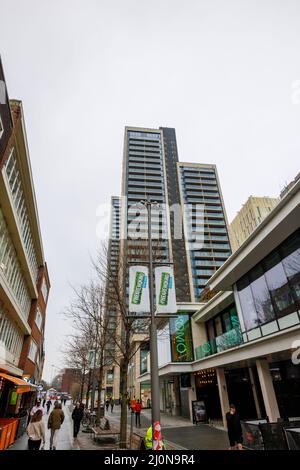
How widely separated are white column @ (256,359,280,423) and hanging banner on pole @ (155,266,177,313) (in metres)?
8.08

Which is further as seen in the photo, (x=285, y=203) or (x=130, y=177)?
(x=130, y=177)

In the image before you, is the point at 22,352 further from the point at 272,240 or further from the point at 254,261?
the point at 272,240

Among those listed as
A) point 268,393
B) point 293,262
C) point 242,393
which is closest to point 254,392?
point 242,393

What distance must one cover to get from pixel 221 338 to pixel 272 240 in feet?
25.5

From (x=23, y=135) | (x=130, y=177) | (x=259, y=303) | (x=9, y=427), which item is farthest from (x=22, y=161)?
(x=130, y=177)

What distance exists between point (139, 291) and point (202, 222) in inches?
3256

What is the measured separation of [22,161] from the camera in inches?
626

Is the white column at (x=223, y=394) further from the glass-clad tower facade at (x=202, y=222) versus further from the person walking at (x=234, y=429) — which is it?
the glass-clad tower facade at (x=202, y=222)

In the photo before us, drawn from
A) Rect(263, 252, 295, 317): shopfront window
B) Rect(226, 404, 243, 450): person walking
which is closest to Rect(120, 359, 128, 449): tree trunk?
Rect(226, 404, 243, 450): person walking

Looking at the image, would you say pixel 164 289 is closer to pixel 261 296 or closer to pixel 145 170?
pixel 261 296

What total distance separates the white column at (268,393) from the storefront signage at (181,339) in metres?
10.3

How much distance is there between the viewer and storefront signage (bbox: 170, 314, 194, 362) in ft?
73.4

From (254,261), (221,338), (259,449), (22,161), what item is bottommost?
(259,449)

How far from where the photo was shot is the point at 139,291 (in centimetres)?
775
